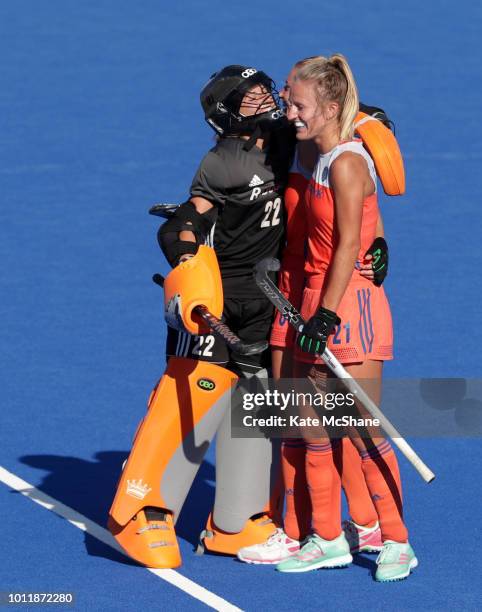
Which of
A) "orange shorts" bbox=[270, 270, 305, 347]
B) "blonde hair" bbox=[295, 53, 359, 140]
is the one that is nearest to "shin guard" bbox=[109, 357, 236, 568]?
"orange shorts" bbox=[270, 270, 305, 347]

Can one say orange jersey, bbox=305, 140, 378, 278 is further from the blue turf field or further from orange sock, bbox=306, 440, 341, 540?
the blue turf field

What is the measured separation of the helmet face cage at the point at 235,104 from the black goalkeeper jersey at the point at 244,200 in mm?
63

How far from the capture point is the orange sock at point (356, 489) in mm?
6797

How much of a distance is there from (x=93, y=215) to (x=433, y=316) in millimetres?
3317

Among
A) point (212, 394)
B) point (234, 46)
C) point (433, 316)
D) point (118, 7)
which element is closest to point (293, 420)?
point (212, 394)

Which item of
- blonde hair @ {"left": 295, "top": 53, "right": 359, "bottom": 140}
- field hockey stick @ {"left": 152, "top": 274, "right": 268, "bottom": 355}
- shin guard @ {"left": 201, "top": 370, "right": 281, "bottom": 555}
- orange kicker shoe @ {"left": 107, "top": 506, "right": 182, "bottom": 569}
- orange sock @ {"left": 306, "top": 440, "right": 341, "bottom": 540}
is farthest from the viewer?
shin guard @ {"left": 201, "top": 370, "right": 281, "bottom": 555}

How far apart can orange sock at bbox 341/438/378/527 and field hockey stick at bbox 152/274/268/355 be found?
0.84 m

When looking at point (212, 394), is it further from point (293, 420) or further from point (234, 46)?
point (234, 46)

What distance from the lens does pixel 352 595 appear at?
6.39 metres

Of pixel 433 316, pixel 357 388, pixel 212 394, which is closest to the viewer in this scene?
pixel 357 388

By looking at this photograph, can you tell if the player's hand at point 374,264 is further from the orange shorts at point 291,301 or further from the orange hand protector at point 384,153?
the orange shorts at point 291,301

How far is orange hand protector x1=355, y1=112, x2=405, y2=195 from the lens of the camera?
6.39 meters

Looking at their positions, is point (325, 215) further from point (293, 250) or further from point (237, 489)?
point (237, 489)

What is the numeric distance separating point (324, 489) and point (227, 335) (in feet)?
3.07
